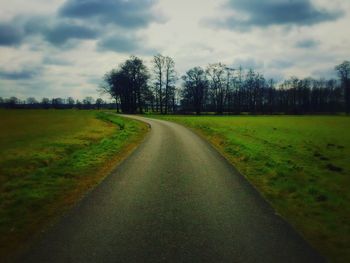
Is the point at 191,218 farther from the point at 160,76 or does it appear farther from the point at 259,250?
the point at 160,76

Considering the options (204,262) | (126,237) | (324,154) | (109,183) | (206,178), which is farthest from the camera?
(324,154)

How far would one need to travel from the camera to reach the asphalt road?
646cm

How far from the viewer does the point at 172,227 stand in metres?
8.02

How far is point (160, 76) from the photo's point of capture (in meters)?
107

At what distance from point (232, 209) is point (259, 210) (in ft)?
2.37

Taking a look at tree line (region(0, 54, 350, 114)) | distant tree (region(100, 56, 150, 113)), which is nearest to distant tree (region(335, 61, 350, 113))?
tree line (region(0, 54, 350, 114))

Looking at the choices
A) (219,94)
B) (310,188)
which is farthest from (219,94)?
(310,188)

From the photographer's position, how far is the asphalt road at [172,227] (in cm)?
646

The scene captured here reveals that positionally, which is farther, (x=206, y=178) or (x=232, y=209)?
(x=206, y=178)

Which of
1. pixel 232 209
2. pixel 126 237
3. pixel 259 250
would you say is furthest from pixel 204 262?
pixel 232 209

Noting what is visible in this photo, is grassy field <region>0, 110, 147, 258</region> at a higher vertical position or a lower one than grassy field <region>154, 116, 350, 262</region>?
higher

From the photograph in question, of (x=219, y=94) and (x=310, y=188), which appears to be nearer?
(x=310, y=188)

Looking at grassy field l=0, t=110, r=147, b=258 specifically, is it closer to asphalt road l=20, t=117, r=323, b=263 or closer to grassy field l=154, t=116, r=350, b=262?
asphalt road l=20, t=117, r=323, b=263

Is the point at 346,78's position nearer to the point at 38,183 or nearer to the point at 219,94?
the point at 219,94
